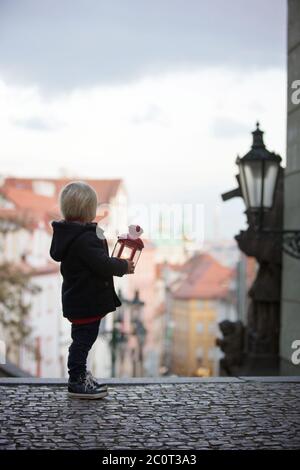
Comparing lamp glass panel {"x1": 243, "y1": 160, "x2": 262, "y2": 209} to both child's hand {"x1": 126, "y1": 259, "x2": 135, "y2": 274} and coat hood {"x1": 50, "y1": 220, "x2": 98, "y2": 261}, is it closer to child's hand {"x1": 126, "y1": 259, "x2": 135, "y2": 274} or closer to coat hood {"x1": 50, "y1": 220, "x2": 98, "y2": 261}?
child's hand {"x1": 126, "y1": 259, "x2": 135, "y2": 274}

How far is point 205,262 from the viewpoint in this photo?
82.5m

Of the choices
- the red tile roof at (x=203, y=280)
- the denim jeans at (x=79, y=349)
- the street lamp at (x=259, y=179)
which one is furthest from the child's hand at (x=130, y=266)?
the red tile roof at (x=203, y=280)

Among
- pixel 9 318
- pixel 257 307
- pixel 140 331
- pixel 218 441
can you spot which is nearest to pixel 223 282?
pixel 9 318

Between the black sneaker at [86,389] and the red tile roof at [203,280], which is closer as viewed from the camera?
the black sneaker at [86,389]

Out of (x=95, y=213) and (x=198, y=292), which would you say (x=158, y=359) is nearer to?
(x=198, y=292)

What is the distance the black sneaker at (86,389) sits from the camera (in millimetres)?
5480

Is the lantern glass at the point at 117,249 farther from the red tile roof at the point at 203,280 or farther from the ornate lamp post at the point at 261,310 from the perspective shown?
the red tile roof at the point at 203,280

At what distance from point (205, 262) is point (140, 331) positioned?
217 ft

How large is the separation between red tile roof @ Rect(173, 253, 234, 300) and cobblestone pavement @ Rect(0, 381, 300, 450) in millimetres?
72094

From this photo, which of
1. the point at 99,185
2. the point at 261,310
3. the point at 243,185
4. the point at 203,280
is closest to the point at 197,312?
the point at 203,280

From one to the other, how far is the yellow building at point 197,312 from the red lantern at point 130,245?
7354cm

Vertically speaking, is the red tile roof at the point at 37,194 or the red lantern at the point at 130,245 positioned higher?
the red tile roof at the point at 37,194

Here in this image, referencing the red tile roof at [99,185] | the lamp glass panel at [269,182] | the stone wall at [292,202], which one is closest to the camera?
the lamp glass panel at [269,182]

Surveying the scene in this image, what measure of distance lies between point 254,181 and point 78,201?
2.75m
